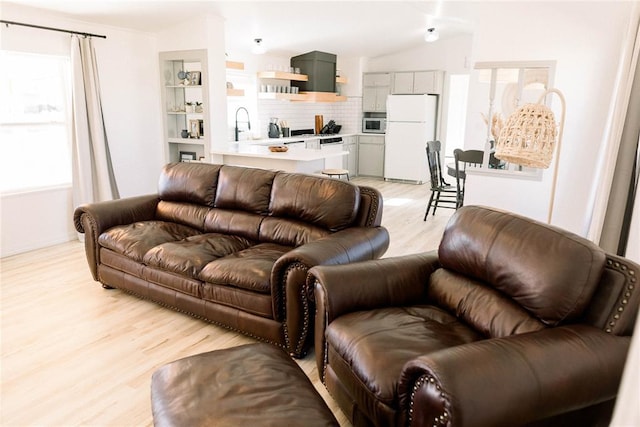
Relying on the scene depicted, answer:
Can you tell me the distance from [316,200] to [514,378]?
6.03 ft

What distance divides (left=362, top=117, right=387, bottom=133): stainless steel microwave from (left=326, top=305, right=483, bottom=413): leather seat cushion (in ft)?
22.3

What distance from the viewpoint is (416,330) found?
190 centimetres

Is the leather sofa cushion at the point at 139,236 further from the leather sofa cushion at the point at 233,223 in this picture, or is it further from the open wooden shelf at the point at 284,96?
the open wooden shelf at the point at 284,96

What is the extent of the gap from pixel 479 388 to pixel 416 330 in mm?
603

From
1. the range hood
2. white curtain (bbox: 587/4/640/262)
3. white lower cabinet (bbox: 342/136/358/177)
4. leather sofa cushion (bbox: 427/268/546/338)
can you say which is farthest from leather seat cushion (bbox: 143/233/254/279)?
white lower cabinet (bbox: 342/136/358/177)

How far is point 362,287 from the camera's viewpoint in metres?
2.11

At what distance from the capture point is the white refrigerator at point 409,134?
776 cm

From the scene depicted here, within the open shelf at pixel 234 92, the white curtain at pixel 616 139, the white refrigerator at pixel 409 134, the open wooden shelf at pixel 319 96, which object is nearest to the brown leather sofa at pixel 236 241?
the white curtain at pixel 616 139

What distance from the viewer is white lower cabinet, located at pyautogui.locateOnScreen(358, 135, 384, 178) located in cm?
853

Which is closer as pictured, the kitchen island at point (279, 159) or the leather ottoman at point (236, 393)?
the leather ottoman at point (236, 393)

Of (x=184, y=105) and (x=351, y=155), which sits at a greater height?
(x=184, y=105)

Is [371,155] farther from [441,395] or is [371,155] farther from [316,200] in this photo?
[441,395]

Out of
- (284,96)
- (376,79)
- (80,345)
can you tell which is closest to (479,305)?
A: (80,345)

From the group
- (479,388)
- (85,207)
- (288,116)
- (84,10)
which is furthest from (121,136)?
(479,388)
